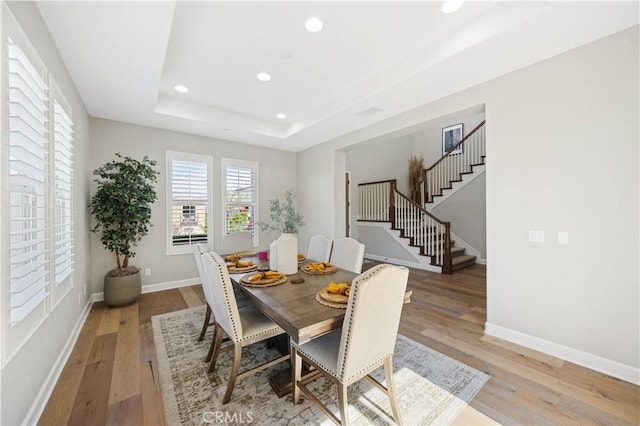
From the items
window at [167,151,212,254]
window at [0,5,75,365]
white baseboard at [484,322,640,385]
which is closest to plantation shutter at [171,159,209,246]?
window at [167,151,212,254]

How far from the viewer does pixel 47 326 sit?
1890 millimetres

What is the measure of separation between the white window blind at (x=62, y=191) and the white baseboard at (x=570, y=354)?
4027 millimetres

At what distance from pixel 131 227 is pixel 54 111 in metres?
1.90

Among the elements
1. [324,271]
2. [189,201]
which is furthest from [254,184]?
[324,271]

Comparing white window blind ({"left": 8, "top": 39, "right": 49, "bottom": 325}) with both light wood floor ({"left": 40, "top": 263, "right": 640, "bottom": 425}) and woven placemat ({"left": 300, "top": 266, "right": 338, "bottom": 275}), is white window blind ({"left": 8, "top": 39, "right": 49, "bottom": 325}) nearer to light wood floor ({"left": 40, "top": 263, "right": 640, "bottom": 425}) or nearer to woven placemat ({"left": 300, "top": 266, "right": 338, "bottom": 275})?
light wood floor ({"left": 40, "top": 263, "right": 640, "bottom": 425})

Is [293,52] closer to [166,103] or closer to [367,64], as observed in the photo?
[367,64]

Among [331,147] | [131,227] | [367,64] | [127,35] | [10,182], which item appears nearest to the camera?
[10,182]

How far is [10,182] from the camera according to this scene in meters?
1.37

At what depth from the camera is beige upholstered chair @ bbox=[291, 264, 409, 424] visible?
1.32m

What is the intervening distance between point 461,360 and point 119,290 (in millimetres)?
4079

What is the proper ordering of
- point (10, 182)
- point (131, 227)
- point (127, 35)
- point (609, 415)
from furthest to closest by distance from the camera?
point (131, 227), point (127, 35), point (609, 415), point (10, 182)

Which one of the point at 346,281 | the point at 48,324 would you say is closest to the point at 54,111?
the point at 48,324

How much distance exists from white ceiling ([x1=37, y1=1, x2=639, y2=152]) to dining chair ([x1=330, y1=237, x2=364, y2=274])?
1.80 metres

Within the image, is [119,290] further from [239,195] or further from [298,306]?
[298,306]
